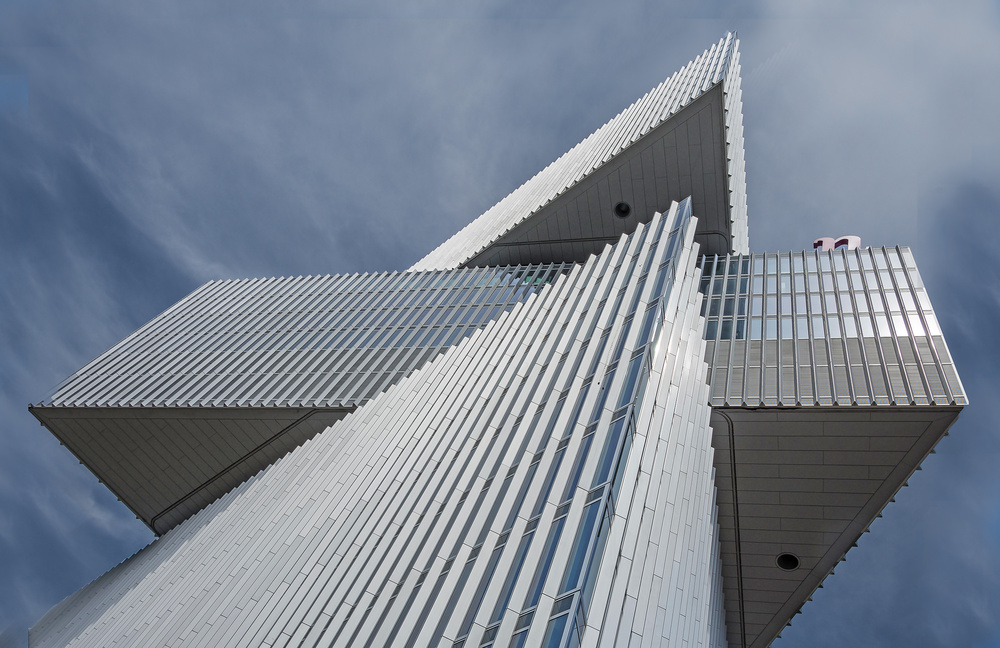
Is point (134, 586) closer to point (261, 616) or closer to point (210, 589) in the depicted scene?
point (210, 589)

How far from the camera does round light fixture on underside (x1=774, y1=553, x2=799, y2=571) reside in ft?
105

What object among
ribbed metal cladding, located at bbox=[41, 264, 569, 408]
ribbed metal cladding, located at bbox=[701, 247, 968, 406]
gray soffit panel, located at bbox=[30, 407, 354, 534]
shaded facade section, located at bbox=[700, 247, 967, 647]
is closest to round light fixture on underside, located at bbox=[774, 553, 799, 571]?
shaded facade section, located at bbox=[700, 247, 967, 647]

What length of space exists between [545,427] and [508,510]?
3.24 meters

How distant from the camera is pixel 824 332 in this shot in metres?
32.3

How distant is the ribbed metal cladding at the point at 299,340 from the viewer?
41.3 m

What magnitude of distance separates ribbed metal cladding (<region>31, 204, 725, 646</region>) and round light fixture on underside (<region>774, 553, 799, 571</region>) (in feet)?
9.59

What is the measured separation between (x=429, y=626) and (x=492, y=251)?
39217 millimetres

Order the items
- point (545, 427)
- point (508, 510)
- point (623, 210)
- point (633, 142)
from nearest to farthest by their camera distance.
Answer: point (508, 510), point (545, 427), point (633, 142), point (623, 210)

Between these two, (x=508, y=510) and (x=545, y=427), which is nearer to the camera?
(x=508, y=510)

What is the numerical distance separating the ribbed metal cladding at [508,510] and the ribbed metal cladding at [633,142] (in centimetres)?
1562

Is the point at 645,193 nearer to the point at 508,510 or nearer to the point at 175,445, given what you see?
the point at 175,445

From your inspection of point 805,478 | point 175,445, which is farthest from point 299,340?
point 805,478

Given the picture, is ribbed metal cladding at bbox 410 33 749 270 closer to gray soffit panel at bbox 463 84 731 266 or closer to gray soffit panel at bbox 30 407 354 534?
gray soffit panel at bbox 463 84 731 266

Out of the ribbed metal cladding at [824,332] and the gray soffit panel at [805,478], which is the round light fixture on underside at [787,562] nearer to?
the gray soffit panel at [805,478]
